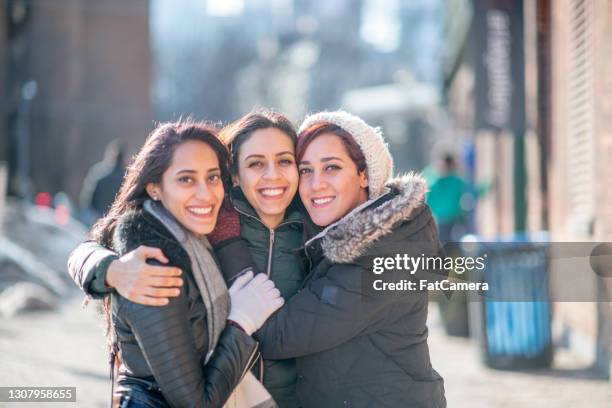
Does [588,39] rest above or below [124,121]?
below

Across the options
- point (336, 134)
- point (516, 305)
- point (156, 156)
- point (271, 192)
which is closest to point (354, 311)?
point (271, 192)

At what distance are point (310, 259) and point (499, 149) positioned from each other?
37.6 feet

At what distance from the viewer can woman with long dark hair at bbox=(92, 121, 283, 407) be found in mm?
3195

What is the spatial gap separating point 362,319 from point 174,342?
0.75 m

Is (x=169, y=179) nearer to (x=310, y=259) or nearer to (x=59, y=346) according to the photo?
(x=310, y=259)

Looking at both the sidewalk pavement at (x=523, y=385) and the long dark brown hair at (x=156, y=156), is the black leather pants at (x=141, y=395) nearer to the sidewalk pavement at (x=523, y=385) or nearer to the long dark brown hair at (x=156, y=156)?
the long dark brown hair at (x=156, y=156)

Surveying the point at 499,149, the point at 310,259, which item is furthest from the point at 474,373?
the point at 499,149

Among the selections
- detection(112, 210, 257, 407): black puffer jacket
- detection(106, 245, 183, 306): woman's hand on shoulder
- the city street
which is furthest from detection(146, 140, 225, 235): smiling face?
the city street

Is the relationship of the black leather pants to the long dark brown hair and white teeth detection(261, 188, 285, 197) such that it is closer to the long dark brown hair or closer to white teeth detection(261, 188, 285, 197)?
the long dark brown hair

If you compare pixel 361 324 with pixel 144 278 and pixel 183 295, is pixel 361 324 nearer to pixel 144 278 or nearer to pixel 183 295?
pixel 183 295

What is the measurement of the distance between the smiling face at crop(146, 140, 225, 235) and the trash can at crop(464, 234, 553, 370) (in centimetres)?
494

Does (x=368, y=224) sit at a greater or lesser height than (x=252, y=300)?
greater

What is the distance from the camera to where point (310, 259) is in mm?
3746

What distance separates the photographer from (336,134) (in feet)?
12.5
